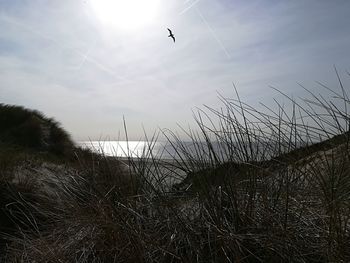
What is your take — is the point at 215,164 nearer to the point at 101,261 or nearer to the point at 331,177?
the point at 331,177

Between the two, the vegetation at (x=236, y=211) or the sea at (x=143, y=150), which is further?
the sea at (x=143, y=150)

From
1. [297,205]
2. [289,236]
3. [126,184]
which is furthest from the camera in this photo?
[126,184]

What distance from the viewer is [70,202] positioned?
3.17m

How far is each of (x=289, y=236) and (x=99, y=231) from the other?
49.2 inches

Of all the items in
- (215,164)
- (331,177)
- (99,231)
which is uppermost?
(215,164)

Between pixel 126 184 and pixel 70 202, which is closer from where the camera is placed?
pixel 70 202

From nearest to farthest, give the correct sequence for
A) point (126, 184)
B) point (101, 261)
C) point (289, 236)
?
1. point (289, 236)
2. point (101, 261)
3. point (126, 184)

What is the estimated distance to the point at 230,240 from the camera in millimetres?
1950

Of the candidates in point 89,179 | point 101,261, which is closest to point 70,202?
point 89,179

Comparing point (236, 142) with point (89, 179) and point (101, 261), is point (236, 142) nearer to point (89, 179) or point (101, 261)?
point (101, 261)

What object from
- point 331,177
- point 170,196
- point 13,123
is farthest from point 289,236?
point 13,123

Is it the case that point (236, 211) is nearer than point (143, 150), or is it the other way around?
point (236, 211)

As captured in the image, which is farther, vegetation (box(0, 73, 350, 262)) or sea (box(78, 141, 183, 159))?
sea (box(78, 141, 183, 159))

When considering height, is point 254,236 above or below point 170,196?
below
